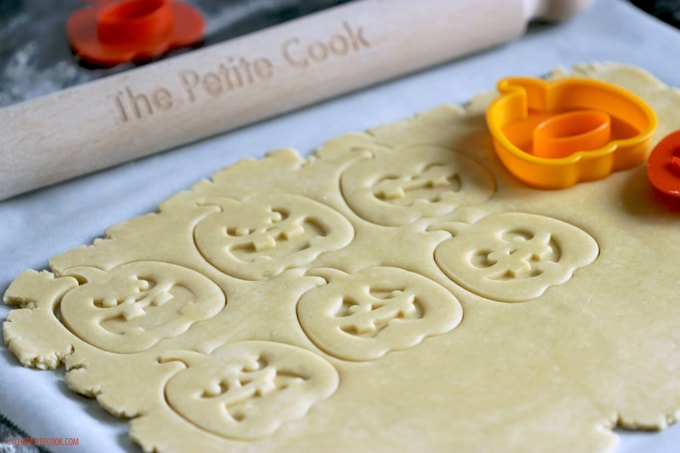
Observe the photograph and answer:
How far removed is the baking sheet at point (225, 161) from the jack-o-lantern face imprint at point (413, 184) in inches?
6.2

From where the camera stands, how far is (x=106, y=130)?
1.38 meters

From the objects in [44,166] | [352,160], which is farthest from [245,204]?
[44,166]

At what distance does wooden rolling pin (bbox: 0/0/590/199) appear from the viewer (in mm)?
1347

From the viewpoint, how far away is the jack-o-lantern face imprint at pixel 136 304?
1.09 metres

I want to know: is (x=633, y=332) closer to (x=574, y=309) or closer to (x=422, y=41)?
(x=574, y=309)

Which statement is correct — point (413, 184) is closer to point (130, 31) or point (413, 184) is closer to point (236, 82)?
point (236, 82)

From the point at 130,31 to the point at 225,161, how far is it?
32 centimetres

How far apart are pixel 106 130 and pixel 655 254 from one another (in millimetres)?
736

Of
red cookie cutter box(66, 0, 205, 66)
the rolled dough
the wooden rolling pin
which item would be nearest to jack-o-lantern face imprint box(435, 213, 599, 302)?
the rolled dough

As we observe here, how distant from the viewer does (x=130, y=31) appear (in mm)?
1594

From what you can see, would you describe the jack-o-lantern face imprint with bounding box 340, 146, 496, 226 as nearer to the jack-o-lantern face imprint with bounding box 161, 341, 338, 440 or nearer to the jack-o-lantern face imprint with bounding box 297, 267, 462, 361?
the jack-o-lantern face imprint with bounding box 297, 267, 462, 361

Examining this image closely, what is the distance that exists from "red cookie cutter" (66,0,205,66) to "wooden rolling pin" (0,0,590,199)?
0.16 m

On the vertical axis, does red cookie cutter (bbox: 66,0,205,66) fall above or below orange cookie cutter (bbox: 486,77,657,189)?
above

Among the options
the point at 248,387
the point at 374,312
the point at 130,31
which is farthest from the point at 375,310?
the point at 130,31
